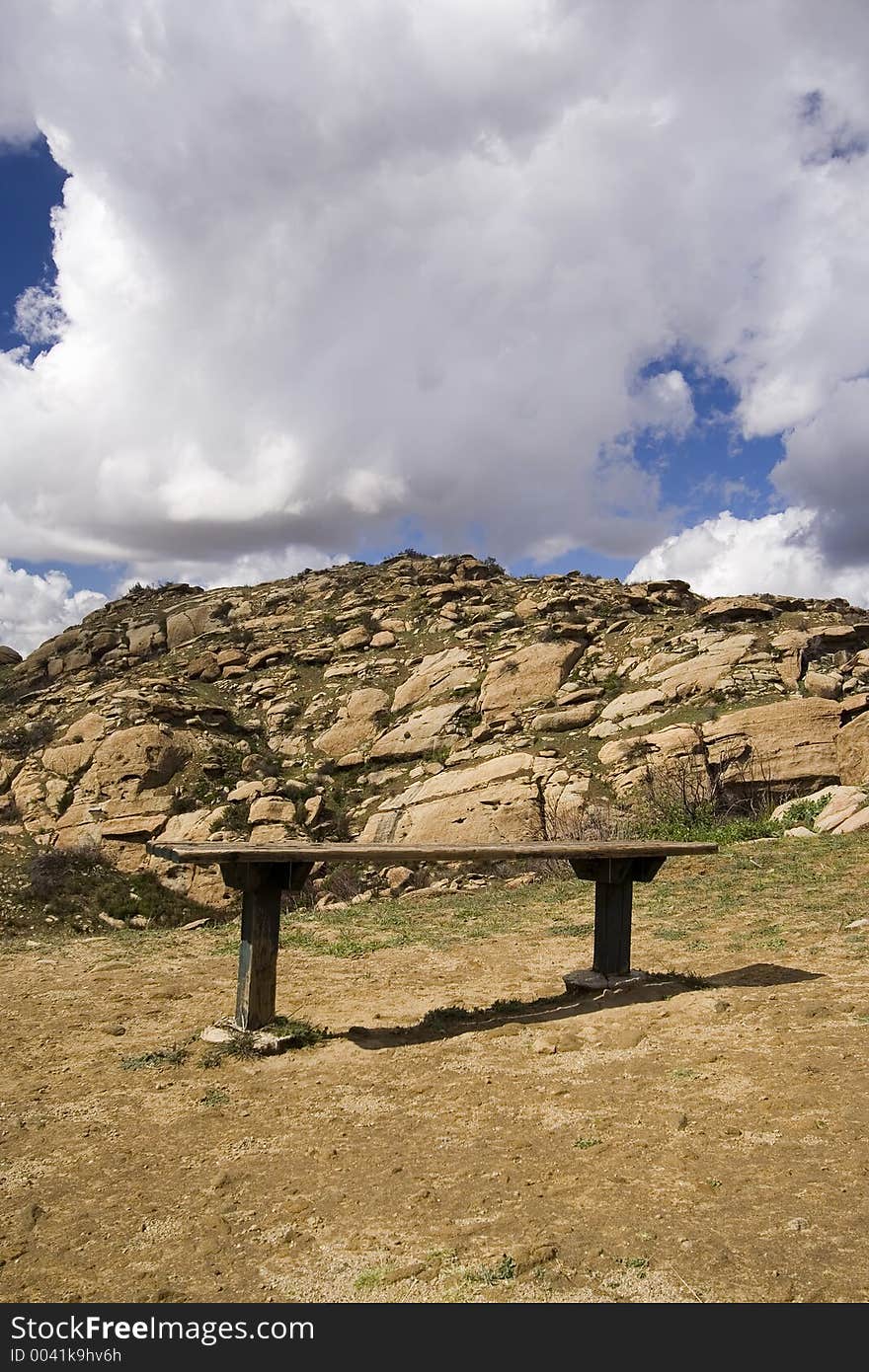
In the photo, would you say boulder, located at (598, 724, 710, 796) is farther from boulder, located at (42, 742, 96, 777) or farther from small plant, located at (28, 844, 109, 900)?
boulder, located at (42, 742, 96, 777)

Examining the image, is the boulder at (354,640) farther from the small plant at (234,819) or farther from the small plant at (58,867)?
the small plant at (58,867)

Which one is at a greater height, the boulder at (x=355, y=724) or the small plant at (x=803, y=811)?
the boulder at (x=355, y=724)

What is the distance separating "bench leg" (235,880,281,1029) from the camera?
254 inches

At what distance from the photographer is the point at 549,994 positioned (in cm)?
741

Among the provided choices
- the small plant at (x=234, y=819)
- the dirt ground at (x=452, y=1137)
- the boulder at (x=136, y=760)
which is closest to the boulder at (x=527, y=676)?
the small plant at (x=234, y=819)

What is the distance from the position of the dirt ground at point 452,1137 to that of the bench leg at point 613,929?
1.65ft

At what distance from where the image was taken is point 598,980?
7438 millimetres

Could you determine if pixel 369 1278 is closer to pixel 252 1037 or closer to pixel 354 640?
pixel 252 1037

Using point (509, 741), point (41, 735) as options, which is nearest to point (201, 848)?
point (509, 741)

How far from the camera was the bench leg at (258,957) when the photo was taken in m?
6.44

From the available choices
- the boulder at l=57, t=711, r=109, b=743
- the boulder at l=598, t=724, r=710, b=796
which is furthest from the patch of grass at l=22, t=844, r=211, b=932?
the boulder at l=598, t=724, r=710, b=796

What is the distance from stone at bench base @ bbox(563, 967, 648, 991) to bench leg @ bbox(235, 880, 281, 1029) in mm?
2776
